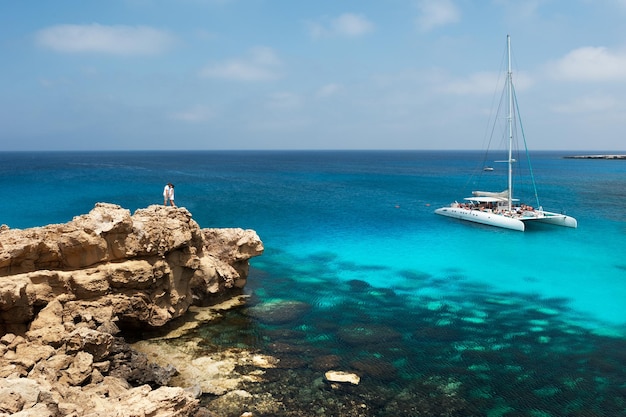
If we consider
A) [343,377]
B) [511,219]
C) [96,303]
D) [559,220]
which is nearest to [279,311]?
[343,377]

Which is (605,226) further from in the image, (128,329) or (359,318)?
(128,329)

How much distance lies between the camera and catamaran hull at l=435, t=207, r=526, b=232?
128 ft

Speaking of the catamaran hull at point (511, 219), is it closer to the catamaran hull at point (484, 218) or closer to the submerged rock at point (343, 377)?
the catamaran hull at point (484, 218)

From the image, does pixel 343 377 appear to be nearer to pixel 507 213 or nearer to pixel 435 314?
pixel 435 314

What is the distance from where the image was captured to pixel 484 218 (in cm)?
4166

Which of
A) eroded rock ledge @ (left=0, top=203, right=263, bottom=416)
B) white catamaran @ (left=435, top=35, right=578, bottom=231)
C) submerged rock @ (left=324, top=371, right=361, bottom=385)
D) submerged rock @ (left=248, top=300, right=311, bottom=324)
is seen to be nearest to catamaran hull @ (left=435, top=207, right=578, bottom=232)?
white catamaran @ (left=435, top=35, right=578, bottom=231)

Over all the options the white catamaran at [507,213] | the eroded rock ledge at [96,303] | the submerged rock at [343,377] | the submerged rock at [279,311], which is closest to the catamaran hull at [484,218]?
the white catamaran at [507,213]

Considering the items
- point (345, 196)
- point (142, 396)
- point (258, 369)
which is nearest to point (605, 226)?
point (345, 196)

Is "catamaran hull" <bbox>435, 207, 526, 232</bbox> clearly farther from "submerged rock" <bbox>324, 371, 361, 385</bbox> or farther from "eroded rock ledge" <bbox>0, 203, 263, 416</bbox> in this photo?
"submerged rock" <bbox>324, 371, 361, 385</bbox>

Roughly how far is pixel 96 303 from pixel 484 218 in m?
35.1

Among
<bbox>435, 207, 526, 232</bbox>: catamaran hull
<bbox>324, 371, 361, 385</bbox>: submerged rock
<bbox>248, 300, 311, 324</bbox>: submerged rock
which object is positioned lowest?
<bbox>324, 371, 361, 385</bbox>: submerged rock

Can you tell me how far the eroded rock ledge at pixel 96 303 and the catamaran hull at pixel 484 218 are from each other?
2845 cm

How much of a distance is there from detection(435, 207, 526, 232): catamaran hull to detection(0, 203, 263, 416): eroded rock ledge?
93.3 ft

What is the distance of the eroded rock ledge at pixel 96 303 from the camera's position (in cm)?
1014
